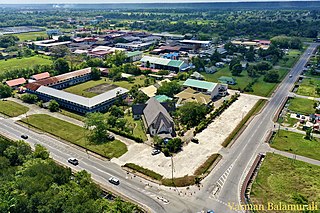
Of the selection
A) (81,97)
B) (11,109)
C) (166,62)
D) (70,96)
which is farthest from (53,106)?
(166,62)

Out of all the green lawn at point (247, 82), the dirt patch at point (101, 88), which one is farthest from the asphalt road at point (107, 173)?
the green lawn at point (247, 82)

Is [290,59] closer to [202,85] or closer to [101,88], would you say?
[202,85]

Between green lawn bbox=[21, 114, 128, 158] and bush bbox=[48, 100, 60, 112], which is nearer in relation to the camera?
green lawn bbox=[21, 114, 128, 158]

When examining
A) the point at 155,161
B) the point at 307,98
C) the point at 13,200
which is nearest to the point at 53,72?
the point at 155,161

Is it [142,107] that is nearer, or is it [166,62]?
[142,107]

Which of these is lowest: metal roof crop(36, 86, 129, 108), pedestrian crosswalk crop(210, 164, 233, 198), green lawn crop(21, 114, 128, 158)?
green lawn crop(21, 114, 128, 158)

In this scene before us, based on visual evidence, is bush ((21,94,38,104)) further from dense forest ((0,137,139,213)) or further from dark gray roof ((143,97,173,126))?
dense forest ((0,137,139,213))

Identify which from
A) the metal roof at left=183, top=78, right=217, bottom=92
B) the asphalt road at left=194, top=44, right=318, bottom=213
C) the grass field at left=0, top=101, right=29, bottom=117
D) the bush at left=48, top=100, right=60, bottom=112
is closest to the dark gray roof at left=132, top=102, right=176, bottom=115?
the metal roof at left=183, top=78, right=217, bottom=92
